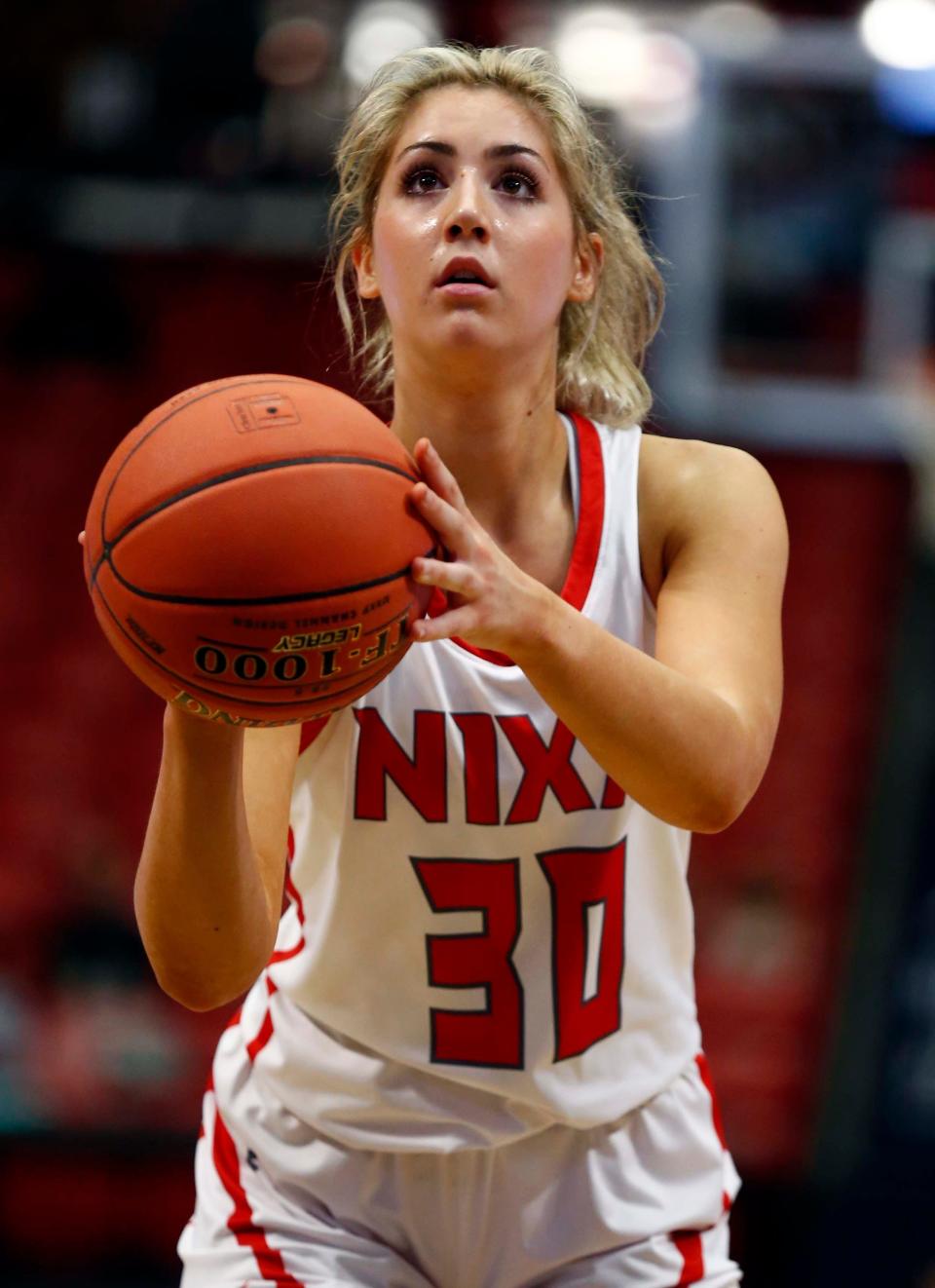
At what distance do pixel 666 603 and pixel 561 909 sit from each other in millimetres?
483

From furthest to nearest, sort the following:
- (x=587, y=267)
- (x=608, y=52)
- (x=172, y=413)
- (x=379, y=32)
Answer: (x=379, y=32) → (x=608, y=52) → (x=587, y=267) → (x=172, y=413)

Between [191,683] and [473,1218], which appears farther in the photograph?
[473,1218]

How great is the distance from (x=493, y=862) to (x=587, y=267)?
94cm

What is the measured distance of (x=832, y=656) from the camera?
8859 mm

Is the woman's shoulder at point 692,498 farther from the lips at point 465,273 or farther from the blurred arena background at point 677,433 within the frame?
the blurred arena background at point 677,433

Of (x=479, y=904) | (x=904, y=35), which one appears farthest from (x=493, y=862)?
(x=904, y=35)

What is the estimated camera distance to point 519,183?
8.40 feet

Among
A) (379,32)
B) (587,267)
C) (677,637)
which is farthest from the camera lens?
(379,32)

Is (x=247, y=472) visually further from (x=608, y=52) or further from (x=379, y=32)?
(x=379, y=32)

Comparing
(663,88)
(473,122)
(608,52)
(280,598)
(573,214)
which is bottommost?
(280,598)

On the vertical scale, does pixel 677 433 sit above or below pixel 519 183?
below

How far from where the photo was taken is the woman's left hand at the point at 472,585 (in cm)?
197

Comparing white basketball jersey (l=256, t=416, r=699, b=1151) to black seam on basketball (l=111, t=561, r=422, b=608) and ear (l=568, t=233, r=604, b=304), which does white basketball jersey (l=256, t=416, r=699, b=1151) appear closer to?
ear (l=568, t=233, r=604, b=304)

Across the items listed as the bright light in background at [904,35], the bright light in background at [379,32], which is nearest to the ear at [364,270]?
the bright light in background at [904,35]
